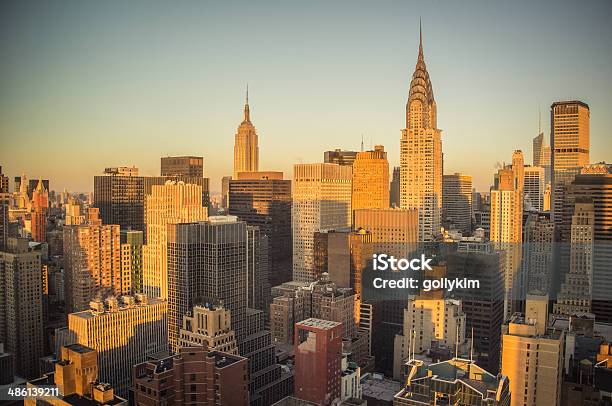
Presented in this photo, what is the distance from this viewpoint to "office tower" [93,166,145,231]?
1101 centimetres

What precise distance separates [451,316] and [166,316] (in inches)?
198

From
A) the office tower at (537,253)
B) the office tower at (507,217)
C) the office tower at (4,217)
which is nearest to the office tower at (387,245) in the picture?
Answer: the office tower at (507,217)

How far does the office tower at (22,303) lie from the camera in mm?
8898

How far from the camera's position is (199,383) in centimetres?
527

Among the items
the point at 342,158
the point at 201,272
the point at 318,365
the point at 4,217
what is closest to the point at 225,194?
the point at 342,158

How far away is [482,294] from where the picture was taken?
9.39m

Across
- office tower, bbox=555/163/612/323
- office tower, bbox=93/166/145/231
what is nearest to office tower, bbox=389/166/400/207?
office tower, bbox=555/163/612/323

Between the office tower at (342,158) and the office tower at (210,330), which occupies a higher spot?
the office tower at (342,158)

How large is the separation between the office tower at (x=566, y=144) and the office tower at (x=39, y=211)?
714 centimetres

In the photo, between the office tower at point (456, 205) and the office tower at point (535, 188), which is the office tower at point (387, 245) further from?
the office tower at point (535, 188)

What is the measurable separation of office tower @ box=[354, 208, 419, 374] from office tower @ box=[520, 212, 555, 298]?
6.98 ft

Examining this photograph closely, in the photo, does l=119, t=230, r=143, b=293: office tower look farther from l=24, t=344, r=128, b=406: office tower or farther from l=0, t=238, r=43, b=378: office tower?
l=24, t=344, r=128, b=406: office tower

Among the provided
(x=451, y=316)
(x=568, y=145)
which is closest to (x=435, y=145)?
(x=568, y=145)

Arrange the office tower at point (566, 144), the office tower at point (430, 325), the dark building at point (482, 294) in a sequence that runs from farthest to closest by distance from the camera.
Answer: the dark building at point (482, 294) < the office tower at point (430, 325) < the office tower at point (566, 144)
